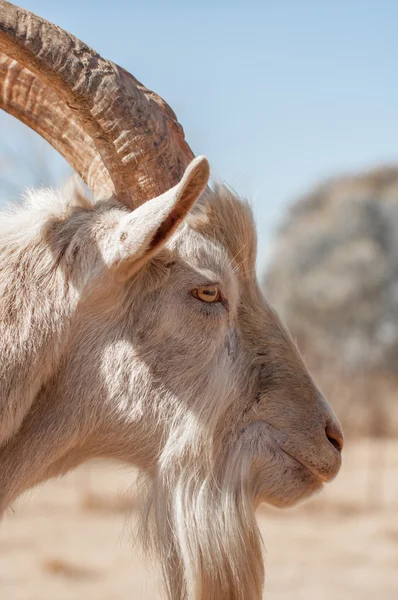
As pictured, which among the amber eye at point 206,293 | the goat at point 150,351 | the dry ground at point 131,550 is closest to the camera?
the goat at point 150,351

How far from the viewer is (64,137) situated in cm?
325

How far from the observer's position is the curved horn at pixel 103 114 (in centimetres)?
270

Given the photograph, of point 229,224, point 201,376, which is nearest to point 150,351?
point 201,376

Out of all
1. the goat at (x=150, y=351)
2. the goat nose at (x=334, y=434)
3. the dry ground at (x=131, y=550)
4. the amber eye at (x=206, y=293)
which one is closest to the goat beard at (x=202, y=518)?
the goat at (x=150, y=351)

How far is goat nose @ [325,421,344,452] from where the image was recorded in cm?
298

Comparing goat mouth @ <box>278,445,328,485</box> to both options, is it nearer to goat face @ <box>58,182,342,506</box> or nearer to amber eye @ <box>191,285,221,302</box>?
goat face @ <box>58,182,342,506</box>

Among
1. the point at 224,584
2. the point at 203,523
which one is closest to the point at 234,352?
the point at 203,523

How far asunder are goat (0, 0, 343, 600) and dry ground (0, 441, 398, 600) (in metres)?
2.67

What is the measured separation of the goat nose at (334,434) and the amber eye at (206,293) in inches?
23.5

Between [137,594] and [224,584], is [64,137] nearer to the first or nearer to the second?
[224,584]

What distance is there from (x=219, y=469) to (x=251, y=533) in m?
0.27

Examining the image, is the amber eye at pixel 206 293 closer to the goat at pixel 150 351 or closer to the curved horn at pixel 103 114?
the goat at pixel 150 351

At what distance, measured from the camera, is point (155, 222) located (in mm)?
2492

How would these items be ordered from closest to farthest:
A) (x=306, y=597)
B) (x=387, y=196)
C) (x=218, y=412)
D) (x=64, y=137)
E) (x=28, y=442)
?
(x=28, y=442) → (x=218, y=412) → (x=64, y=137) → (x=306, y=597) → (x=387, y=196)
